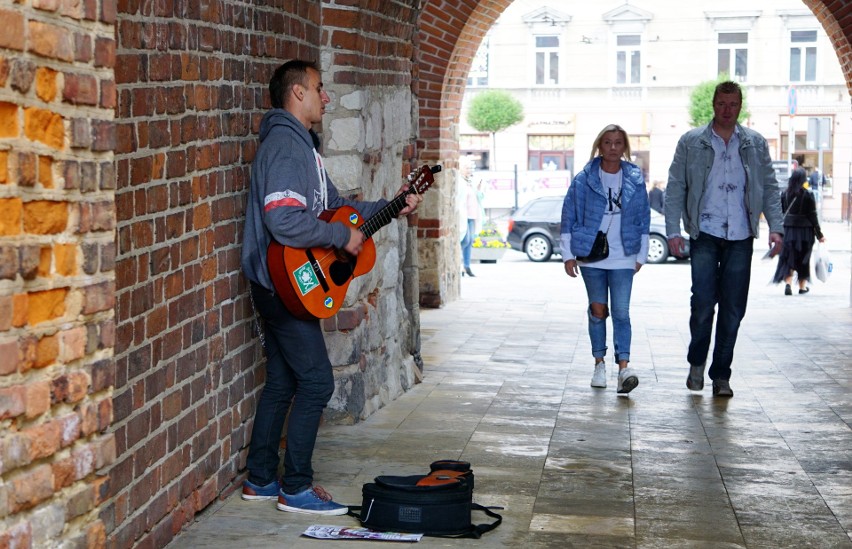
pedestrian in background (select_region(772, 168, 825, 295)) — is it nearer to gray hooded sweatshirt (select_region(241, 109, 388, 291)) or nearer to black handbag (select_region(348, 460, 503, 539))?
gray hooded sweatshirt (select_region(241, 109, 388, 291))

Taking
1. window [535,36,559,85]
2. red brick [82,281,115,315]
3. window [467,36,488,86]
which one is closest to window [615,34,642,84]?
window [535,36,559,85]

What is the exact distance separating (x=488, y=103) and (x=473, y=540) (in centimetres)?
3677

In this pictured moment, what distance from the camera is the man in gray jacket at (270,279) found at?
4.70 m

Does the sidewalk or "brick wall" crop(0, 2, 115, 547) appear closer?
"brick wall" crop(0, 2, 115, 547)

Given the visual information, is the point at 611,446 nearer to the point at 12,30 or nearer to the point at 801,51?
the point at 12,30

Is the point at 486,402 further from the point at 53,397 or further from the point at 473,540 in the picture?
the point at 53,397

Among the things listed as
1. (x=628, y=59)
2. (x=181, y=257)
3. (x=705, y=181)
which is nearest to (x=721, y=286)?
(x=705, y=181)

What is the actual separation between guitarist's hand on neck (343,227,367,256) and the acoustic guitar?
78 mm

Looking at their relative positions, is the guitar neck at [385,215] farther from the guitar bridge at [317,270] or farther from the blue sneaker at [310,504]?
the blue sneaker at [310,504]

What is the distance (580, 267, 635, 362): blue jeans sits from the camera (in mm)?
7848

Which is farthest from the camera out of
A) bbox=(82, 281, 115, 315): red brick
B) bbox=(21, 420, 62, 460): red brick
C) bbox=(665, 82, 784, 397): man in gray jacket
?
bbox=(665, 82, 784, 397): man in gray jacket

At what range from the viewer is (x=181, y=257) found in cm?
442

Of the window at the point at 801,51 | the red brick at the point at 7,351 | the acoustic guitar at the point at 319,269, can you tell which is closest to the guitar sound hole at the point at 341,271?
the acoustic guitar at the point at 319,269

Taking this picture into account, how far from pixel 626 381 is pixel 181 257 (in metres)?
3.84
